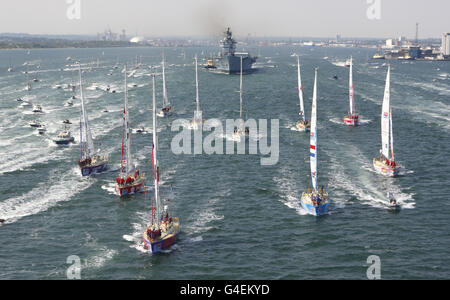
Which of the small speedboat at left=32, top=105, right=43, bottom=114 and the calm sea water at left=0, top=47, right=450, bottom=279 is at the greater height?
the small speedboat at left=32, top=105, right=43, bottom=114

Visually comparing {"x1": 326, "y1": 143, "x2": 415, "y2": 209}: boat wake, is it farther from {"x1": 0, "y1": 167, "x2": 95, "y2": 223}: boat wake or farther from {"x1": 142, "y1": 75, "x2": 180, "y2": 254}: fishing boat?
{"x1": 0, "y1": 167, "x2": 95, "y2": 223}: boat wake

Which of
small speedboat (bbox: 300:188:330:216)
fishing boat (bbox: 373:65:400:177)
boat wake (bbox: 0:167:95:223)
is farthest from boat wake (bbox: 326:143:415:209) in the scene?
boat wake (bbox: 0:167:95:223)

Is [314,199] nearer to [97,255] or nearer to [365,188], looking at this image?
[365,188]

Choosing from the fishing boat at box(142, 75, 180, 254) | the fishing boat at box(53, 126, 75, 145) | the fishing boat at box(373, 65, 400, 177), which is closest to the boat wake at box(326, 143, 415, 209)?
the fishing boat at box(373, 65, 400, 177)

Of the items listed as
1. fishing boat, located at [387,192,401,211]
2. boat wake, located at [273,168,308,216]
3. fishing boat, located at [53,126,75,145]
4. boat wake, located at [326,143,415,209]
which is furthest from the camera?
fishing boat, located at [53,126,75,145]

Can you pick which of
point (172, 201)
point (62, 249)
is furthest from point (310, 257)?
point (62, 249)

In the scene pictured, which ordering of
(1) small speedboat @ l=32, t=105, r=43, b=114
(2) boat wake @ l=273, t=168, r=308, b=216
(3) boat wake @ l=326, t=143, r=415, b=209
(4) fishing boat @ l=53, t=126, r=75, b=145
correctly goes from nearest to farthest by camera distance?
(2) boat wake @ l=273, t=168, r=308, b=216, (3) boat wake @ l=326, t=143, r=415, b=209, (4) fishing boat @ l=53, t=126, r=75, b=145, (1) small speedboat @ l=32, t=105, r=43, b=114

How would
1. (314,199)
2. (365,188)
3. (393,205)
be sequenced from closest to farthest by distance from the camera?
(314,199) → (393,205) → (365,188)

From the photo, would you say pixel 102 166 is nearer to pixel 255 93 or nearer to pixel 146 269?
pixel 146 269

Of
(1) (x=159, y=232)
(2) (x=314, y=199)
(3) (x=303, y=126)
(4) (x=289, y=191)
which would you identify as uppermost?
(3) (x=303, y=126)

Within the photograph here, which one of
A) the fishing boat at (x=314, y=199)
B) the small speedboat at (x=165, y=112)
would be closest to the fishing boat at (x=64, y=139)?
the small speedboat at (x=165, y=112)

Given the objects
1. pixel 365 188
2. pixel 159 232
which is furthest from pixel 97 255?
pixel 365 188

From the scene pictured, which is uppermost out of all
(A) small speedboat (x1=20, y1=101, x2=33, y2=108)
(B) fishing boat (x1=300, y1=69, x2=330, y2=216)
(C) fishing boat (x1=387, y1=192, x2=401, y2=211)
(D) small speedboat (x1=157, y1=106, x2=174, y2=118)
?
(A) small speedboat (x1=20, y1=101, x2=33, y2=108)

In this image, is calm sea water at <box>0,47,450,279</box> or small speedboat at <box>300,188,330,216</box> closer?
calm sea water at <box>0,47,450,279</box>
